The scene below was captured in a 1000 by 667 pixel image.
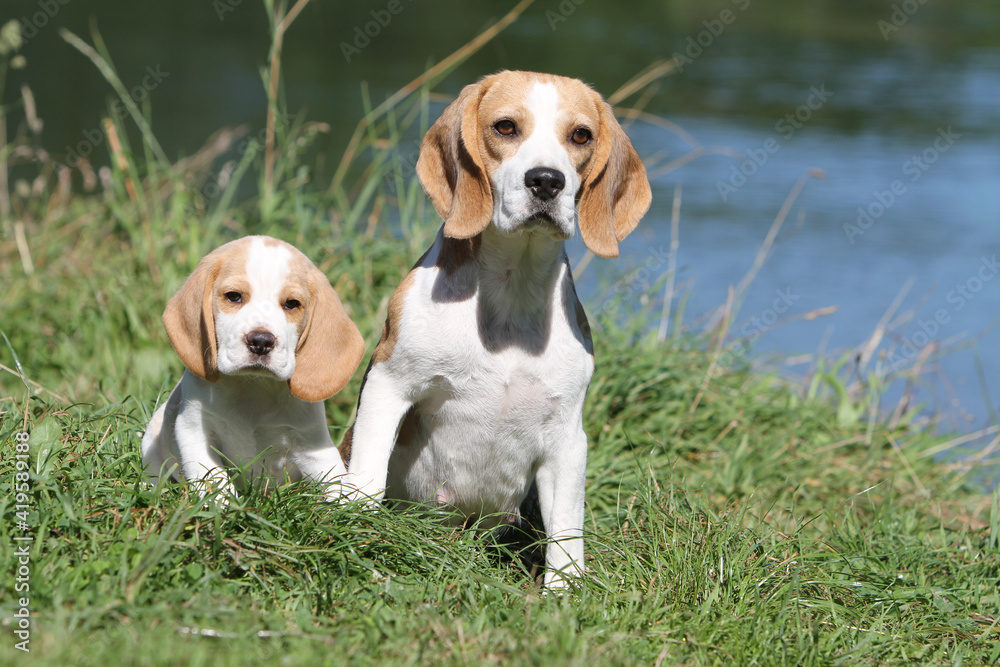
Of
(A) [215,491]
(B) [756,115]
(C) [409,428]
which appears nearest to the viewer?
(A) [215,491]

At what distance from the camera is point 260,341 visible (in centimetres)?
346

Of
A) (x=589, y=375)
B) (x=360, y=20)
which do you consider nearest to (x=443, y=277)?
(x=589, y=375)

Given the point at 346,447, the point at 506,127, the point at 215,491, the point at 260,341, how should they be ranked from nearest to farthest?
the point at 215,491, the point at 260,341, the point at 506,127, the point at 346,447

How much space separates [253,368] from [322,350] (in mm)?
289

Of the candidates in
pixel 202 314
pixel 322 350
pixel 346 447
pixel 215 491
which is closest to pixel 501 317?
pixel 322 350

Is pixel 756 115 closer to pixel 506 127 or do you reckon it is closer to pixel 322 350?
pixel 506 127

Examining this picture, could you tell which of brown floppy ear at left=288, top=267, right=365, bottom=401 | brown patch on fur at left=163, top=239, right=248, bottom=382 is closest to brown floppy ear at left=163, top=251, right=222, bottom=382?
brown patch on fur at left=163, top=239, right=248, bottom=382

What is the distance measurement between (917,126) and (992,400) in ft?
23.1

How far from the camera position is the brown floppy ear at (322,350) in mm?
3650

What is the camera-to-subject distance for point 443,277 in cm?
387

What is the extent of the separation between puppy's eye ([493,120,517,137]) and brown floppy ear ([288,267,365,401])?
835mm

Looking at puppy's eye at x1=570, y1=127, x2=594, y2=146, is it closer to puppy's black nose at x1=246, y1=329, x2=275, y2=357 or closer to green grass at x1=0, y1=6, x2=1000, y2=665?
puppy's black nose at x1=246, y1=329, x2=275, y2=357

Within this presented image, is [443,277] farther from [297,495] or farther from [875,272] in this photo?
[875,272]

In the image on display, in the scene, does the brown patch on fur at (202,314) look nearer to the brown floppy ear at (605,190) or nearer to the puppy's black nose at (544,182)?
the puppy's black nose at (544,182)
